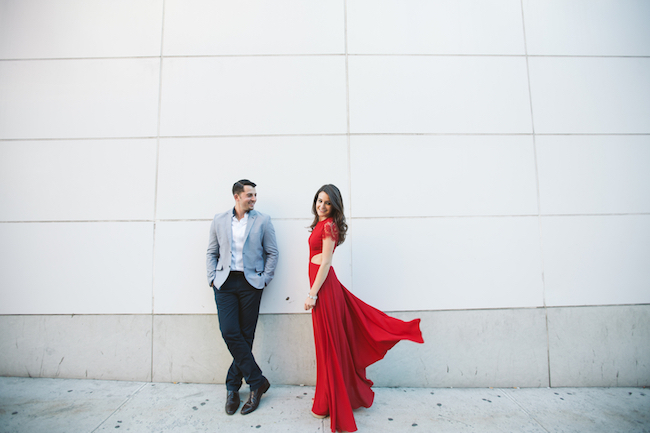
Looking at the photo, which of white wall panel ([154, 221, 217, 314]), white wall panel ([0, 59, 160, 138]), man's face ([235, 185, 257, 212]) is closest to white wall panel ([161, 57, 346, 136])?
white wall panel ([0, 59, 160, 138])

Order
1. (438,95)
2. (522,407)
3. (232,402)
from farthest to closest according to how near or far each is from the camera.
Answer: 1. (438,95)
2. (522,407)
3. (232,402)

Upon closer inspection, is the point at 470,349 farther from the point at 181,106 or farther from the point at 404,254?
the point at 181,106

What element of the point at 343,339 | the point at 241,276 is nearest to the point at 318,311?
the point at 343,339

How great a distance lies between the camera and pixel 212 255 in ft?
11.1

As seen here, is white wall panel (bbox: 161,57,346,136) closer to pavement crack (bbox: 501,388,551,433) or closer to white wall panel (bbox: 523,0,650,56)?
white wall panel (bbox: 523,0,650,56)

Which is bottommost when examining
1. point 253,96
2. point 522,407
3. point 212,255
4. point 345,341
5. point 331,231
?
point 522,407

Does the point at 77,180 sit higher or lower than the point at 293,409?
higher

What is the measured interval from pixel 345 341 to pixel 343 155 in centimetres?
221

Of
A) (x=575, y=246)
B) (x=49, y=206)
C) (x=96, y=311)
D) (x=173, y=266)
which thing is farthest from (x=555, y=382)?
(x=49, y=206)

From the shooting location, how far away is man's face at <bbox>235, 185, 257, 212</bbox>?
335 cm

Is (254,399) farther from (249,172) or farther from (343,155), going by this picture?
(343,155)

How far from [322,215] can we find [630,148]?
14.0 ft

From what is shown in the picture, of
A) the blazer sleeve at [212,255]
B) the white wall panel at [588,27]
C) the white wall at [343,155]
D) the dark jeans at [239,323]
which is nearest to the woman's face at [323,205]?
the white wall at [343,155]

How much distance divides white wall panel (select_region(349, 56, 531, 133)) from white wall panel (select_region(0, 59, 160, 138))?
2.77 m
